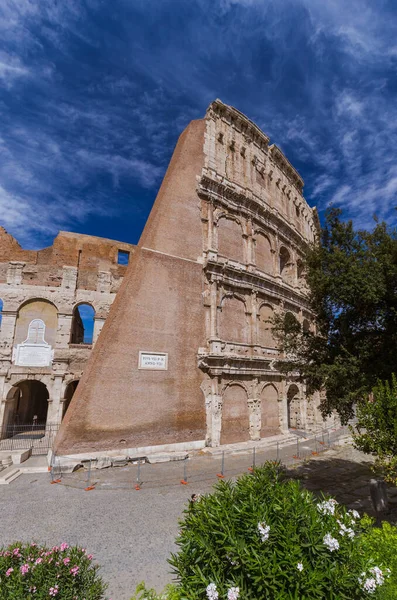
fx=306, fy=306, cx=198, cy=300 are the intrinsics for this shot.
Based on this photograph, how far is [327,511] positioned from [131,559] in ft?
17.4

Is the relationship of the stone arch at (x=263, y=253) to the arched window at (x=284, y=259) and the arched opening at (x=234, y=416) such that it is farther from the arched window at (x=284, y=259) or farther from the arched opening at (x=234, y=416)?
the arched opening at (x=234, y=416)

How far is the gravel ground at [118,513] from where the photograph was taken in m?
7.25

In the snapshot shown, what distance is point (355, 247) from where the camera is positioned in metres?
11.2

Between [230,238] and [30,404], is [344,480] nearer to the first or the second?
[230,238]

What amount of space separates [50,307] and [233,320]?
45.3 ft

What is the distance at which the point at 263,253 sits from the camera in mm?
27469

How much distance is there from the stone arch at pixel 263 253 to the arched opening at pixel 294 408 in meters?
10.8

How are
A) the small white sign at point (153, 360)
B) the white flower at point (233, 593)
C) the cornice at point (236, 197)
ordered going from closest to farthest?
1. the white flower at point (233, 593)
2. the small white sign at point (153, 360)
3. the cornice at point (236, 197)

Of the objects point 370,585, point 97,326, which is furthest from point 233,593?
point 97,326

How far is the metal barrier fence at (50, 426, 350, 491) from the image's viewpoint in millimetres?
13086

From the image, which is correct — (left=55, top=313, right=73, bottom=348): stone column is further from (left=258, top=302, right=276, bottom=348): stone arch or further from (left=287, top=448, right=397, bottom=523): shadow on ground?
(left=287, top=448, right=397, bottom=523): shadow on ground

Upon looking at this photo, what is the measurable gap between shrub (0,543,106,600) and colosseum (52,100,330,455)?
10.5 m

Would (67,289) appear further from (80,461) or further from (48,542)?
(48,542)

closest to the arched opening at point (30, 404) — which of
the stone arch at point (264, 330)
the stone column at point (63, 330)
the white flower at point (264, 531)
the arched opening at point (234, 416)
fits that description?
the stone column at point (63, 330)
